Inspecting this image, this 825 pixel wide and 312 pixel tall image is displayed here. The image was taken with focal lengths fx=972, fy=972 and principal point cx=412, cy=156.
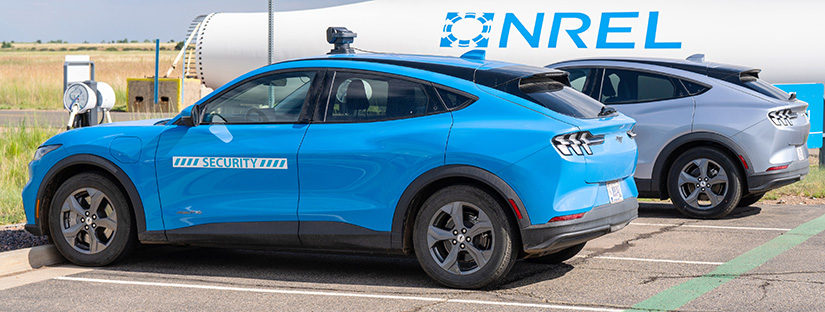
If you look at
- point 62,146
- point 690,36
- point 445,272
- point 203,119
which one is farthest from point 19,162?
point 690,36

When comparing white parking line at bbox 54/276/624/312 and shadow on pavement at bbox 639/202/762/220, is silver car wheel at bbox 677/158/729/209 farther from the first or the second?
white parking line at bbox 54/276/624/312

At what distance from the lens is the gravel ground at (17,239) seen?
25.8ft

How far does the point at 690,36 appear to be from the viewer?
18703 millimetres

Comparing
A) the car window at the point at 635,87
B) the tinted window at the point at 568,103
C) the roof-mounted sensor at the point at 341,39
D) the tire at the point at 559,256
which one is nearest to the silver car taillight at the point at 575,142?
the tinted window at the point at 568,103

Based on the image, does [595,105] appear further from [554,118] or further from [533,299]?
[533,299]

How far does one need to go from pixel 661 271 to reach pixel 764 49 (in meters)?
12.8

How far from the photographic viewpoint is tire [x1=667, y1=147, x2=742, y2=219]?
33.0ft

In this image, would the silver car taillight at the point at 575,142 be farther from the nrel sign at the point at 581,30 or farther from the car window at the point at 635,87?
the nrel sign at the point at 581,30

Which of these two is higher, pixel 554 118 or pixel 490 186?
pixel 554 118

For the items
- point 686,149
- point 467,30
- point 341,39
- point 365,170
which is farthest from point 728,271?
point 467,30

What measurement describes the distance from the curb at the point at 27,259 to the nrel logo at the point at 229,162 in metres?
1.39

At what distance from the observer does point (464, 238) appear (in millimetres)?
6367

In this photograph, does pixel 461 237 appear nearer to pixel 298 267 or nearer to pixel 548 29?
pixel 298 267

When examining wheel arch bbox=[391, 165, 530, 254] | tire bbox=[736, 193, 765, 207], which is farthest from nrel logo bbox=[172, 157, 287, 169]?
tire bbox=[736, 193, 765, 207]
